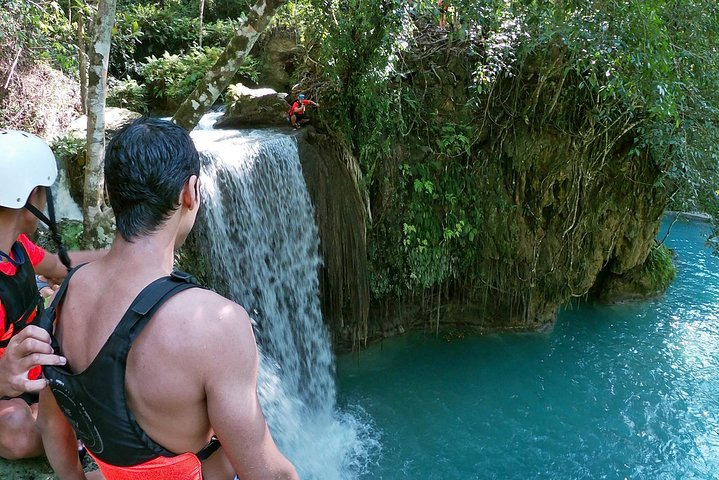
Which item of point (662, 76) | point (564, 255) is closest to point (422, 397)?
point (564, 255)

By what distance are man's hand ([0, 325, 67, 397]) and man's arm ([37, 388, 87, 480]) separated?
0.62 ft

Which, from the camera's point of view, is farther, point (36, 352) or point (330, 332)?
point (330, 332)

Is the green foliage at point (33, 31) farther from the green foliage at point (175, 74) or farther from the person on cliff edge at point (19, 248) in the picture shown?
A: the person on cliff edge at point (19, 248)

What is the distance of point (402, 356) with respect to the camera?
289 inches

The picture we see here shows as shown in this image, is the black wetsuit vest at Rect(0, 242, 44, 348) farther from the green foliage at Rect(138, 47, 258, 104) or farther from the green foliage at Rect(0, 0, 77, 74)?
the green foliage at Rect(138, 47, 258, 104)

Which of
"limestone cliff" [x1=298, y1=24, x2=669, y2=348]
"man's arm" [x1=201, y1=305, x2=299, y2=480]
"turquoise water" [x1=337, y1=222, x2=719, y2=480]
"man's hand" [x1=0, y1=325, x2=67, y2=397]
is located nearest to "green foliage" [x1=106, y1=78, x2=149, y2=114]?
"limestone cliff" [x1=298, y1=24, x2=669, y2=348]

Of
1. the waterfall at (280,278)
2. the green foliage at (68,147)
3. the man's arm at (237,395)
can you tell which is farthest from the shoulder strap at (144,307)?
the green foliage at (68,147)

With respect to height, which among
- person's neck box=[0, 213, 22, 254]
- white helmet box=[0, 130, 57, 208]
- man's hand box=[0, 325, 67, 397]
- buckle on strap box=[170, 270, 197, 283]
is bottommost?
man's hand box=[0, 325, 67, 397]

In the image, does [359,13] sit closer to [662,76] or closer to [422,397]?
[662,76]

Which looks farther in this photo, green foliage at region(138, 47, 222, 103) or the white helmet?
green foliage at region(138, 47, 222, 103)

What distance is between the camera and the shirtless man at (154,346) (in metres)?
1.13

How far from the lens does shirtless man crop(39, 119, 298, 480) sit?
1.13 metres

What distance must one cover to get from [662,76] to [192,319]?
213 inches

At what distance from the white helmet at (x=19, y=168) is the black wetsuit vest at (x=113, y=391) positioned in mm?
839
